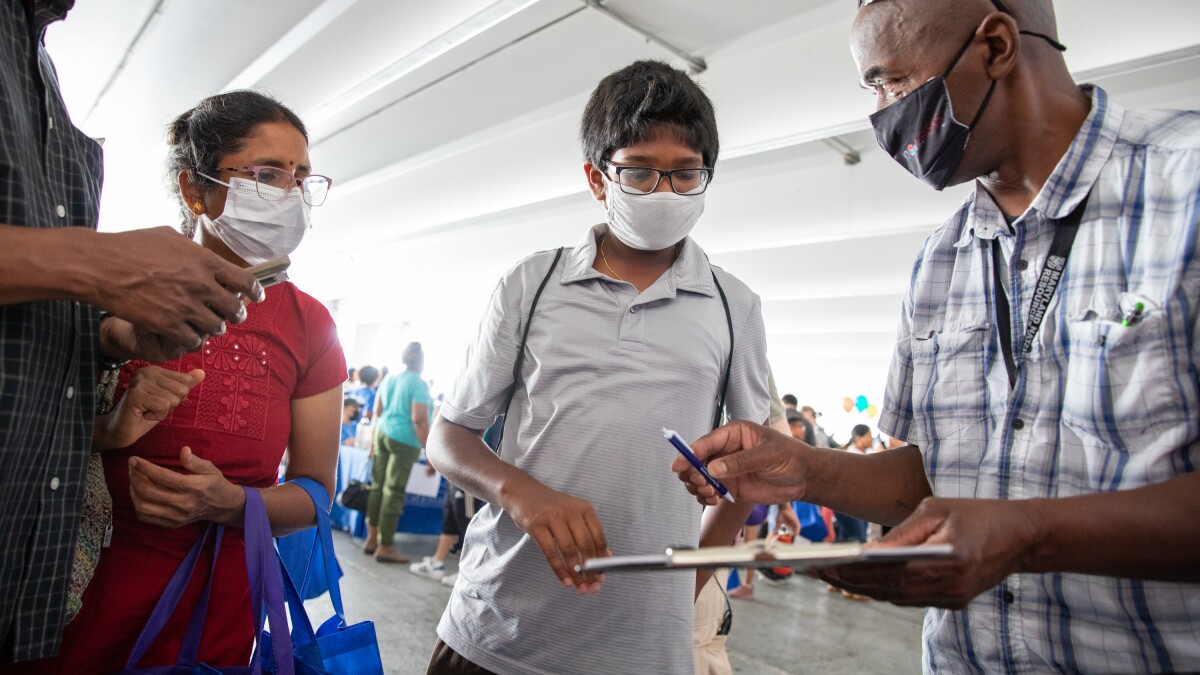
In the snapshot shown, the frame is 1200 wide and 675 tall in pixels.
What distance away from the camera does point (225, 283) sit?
1039 millimetres

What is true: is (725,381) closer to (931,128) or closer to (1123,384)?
(931,128)

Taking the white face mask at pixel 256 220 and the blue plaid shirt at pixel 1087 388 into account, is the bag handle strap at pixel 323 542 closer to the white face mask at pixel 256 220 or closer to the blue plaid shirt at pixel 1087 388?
the white face mask at pixel 256 220

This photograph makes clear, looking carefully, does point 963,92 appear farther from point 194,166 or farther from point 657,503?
point 194,166

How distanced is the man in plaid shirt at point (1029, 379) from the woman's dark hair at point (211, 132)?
4.17 feet

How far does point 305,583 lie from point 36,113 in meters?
1.04

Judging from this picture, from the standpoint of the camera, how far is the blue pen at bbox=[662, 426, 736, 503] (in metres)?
1.14

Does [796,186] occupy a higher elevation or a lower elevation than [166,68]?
lower

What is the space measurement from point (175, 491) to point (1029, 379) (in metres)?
1.42

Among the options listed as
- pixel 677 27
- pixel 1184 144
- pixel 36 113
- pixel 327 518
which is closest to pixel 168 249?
pixel 36 113

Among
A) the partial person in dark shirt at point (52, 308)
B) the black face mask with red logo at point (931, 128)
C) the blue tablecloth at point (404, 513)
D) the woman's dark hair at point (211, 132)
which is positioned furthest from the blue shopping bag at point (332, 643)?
the blue tablecloth at point (404, 513)

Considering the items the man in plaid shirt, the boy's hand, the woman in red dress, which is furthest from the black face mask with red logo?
the woman in red dress

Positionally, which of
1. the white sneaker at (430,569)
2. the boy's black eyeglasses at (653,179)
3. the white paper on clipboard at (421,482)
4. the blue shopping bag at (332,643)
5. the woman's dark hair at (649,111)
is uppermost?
the woman's dark hair at (649,111)

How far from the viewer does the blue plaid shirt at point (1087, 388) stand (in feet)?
3.13

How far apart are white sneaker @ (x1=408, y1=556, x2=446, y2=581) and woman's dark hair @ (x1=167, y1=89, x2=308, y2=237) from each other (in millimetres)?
4410
